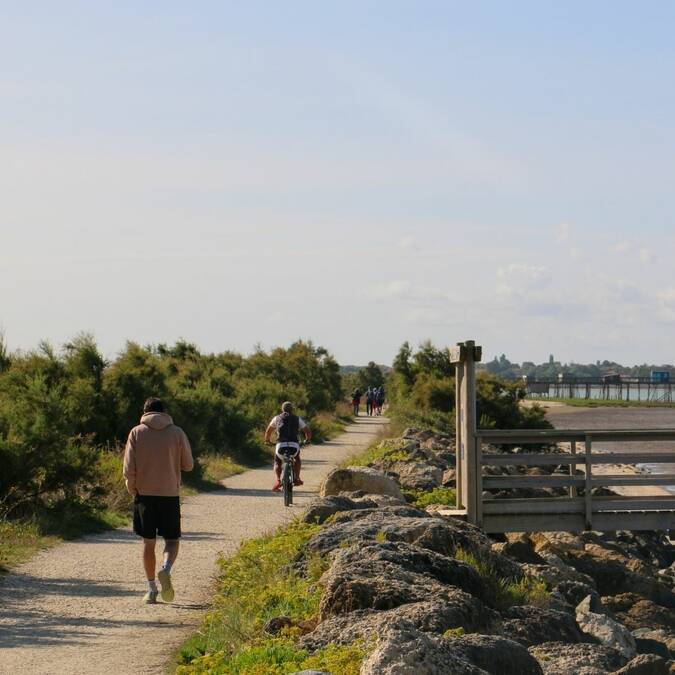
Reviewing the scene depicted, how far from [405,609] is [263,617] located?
216 centimetres

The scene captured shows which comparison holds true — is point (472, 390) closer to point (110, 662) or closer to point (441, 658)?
point (110, 662)

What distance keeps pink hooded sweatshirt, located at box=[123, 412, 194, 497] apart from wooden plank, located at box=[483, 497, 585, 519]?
735 cm

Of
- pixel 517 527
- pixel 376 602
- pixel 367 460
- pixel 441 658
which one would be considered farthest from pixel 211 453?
pixel 441 658

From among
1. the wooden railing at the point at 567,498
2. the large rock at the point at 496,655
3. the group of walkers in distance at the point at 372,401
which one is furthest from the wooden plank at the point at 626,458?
the group of walkers in distance at the point at 372,401

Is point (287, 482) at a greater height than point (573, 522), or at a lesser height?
greater

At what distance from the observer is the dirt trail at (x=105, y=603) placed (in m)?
10.3

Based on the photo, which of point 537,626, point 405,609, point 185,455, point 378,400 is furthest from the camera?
point 378,400

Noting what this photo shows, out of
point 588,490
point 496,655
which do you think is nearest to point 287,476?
point 588,490

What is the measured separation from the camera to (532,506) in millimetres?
19500

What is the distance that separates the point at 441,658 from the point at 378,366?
109152 mm

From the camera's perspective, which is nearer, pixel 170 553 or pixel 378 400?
pixel 170 553

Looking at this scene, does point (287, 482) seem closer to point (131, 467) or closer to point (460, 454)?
point (460, 454)

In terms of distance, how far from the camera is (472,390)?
18734 millimetres

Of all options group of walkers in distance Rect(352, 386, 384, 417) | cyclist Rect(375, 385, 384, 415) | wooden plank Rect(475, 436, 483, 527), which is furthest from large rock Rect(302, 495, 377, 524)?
cyclist Rect(375, 385, 384, 415)
